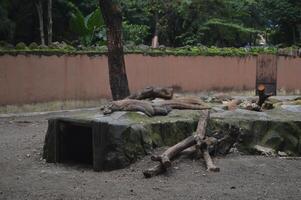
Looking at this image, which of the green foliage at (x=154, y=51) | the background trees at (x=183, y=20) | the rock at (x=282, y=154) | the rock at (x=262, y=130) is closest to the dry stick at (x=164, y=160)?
the rock at (x=262, y=130)

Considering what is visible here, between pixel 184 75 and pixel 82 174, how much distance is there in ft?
42.1

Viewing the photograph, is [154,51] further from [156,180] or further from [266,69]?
[156,180]

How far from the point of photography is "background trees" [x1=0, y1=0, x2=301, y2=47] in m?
27.0

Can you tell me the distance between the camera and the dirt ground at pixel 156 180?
23.4 feet

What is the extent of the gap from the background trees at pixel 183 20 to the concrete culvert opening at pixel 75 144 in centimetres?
1532

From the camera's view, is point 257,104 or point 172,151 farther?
point 257,104

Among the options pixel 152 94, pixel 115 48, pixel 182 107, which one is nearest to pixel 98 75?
pixel 115 48

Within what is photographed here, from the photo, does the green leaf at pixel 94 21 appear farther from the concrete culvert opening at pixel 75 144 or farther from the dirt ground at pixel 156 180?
the dirt ground at pixel 156 180

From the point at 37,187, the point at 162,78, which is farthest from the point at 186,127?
the point at 162,78

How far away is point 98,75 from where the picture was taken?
18.0m

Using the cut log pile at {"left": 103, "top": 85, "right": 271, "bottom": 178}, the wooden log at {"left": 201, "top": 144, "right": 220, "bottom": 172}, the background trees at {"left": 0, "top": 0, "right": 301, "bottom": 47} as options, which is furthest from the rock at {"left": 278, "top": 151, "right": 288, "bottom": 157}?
the background trees at {"left": 0, "top": 0, "right": 301, "bottom": 47}

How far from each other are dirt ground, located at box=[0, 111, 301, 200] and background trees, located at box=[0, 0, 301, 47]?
16790 millimetres

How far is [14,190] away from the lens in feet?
24.5

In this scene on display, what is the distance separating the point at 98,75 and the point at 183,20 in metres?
14.3
